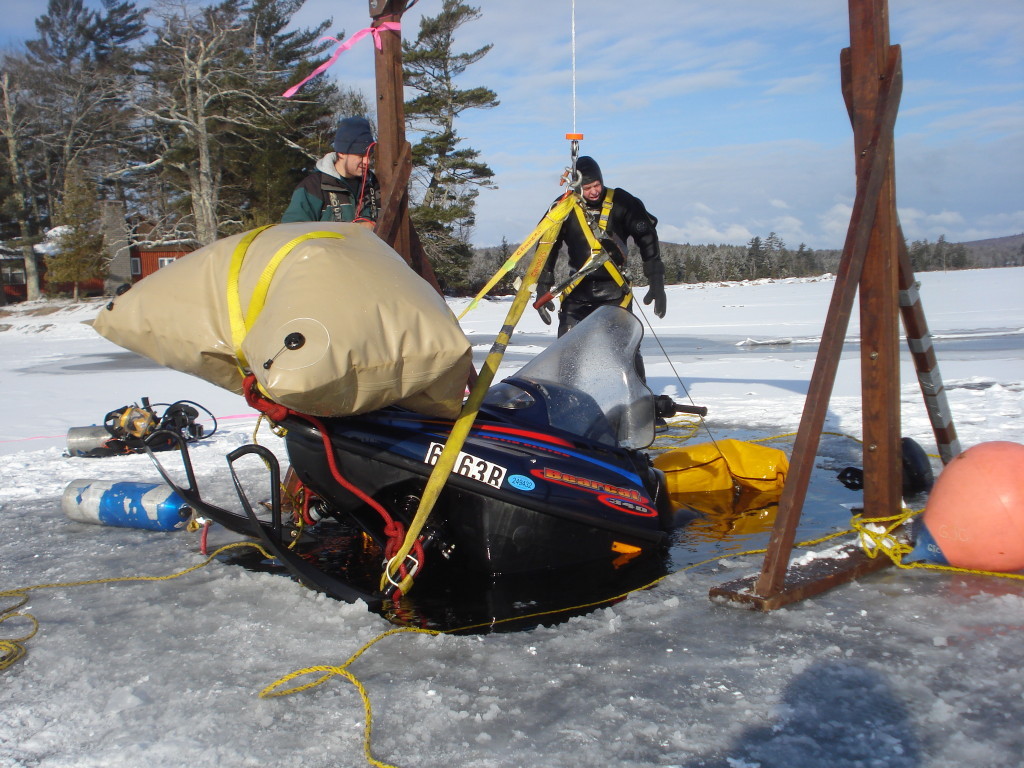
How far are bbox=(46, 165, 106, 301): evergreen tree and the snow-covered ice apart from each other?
3857 cm

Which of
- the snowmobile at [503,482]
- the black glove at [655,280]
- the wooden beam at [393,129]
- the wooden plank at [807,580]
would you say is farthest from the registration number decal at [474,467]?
the black glove at [655,280]

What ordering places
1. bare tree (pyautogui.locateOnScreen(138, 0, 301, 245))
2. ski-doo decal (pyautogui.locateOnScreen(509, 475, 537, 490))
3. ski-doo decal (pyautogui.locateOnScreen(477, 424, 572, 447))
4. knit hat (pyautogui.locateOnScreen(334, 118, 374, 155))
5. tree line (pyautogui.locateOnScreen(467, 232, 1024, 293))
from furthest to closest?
tree line (pyautogui.locateOnScreen(467, 232, 1024, 293)), bare tree (pyautogui.locateOnScreen(138, 0, 301, 245)), knit hat (pyautogui.locateOnScreen(334, 118, 374, 155)), ski-doo decal (pyautogui.locateOnScreen(477, 424, 572, 447)), ski-doo decal (pyautogui.locateOnScreen(509, 475, 537, 490))

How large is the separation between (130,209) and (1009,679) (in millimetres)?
47170

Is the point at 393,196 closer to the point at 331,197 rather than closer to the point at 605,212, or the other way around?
the point at 331,197

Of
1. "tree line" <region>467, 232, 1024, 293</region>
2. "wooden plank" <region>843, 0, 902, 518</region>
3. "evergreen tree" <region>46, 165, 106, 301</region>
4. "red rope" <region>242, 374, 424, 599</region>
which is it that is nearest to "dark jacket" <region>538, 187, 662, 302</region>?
"wooden plank" <region>843, 0, 902, 518</region>

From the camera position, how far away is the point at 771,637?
2594mm

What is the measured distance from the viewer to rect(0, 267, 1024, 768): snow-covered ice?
2004 millimetres

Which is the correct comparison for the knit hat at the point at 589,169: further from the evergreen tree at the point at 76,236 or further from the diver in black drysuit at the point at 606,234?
the evergreen tree at the point at 76,236

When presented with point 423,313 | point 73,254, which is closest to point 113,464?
point 423,313

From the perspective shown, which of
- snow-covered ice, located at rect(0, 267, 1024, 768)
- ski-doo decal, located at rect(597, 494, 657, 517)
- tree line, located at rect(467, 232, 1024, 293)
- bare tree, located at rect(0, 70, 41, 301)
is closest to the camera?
snow-covered ice, located at rect(0, 267, 1024, 768)

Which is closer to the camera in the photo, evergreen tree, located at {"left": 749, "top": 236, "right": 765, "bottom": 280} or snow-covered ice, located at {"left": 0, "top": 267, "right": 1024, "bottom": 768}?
snow-covered ice, located at {"left": 0, "top": 267, "right": 1024, "bottom": 768}

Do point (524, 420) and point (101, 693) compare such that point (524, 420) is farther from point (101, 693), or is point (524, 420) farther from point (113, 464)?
point (113, 464)

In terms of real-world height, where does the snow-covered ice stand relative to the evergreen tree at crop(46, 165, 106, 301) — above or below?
below

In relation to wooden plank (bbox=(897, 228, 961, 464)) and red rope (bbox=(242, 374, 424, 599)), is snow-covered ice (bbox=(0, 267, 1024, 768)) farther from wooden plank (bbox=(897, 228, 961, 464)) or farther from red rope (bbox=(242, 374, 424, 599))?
wooden plank (bbox=(897, 228, 961, 464))
